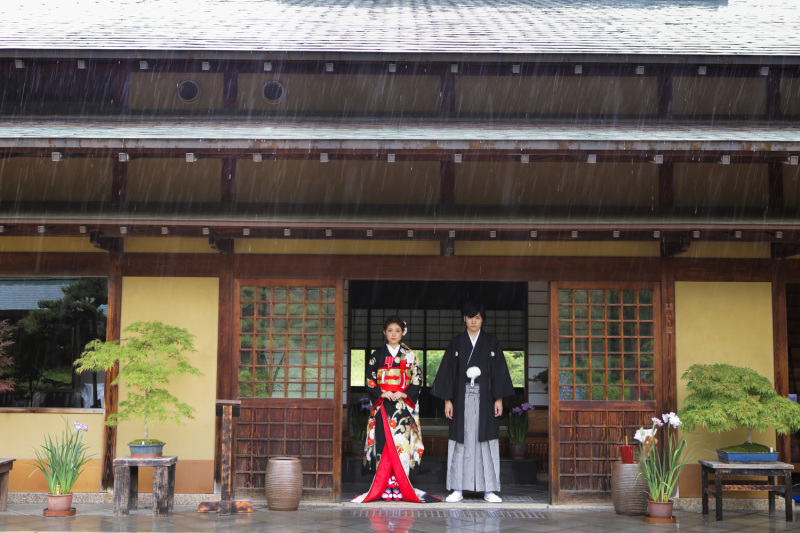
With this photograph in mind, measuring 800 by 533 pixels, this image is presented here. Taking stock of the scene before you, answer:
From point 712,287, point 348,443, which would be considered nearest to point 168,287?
point 348,443

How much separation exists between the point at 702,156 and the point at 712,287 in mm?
1624

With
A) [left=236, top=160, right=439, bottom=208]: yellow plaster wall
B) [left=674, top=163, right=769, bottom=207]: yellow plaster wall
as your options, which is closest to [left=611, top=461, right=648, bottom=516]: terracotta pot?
[left=674, top=163, right=769, bottom=207]: yellow plaster wall

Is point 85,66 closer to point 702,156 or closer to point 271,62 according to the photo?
point 271,62

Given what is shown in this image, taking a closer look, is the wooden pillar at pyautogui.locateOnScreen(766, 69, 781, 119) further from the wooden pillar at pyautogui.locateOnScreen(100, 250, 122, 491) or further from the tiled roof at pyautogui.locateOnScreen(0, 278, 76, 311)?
the tiled roof at pyautogui.locateOnScreen(0, 278, 76, 311)

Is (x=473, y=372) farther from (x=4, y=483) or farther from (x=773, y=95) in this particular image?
(x=4, y=483)

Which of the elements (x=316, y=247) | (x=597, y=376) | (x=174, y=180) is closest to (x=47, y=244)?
(x=174, y=180)

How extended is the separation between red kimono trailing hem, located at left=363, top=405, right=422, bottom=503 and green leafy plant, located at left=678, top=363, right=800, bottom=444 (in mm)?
2674

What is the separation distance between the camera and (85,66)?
7.70 m

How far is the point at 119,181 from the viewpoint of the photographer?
738cm

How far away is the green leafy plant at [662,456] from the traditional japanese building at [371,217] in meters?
0.22

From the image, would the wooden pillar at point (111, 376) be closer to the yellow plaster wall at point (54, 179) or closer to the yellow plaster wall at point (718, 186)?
the yellow plaster wall at point (54, 179)

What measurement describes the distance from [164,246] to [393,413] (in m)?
2.82

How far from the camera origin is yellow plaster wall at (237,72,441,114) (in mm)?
7836

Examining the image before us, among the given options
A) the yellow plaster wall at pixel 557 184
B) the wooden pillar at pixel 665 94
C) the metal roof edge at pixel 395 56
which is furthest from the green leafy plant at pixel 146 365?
the wooden pillar at pixel 665 94
